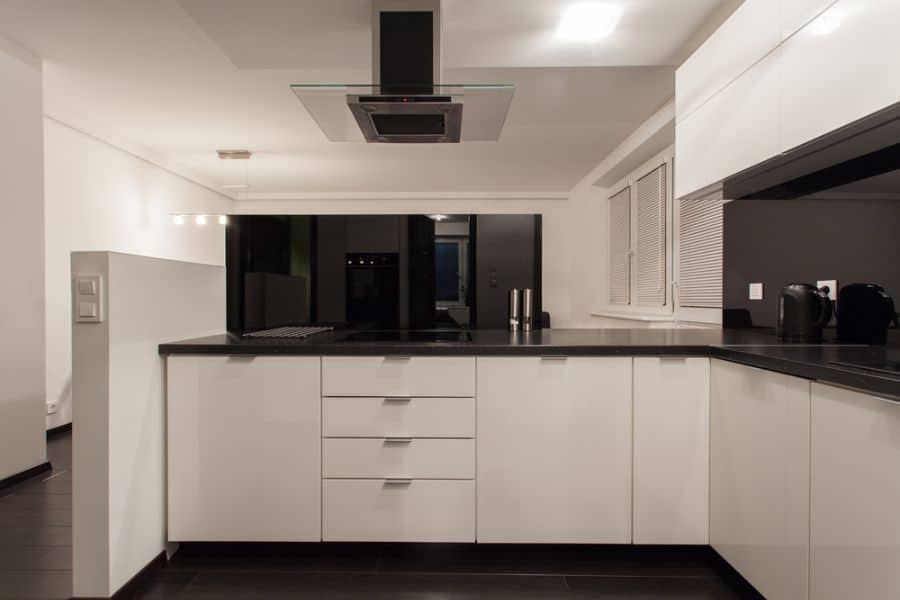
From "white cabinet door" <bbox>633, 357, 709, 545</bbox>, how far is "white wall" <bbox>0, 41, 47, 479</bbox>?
3360mm

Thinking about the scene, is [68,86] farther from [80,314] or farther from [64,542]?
[64,542]

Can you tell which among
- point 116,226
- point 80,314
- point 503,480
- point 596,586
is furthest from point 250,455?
point 116,226

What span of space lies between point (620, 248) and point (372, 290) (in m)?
Result: 3.38

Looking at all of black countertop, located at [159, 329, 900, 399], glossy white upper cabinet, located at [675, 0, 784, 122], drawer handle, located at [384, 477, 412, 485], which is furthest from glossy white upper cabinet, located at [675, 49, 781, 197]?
drawer handle, located at [384, 477, 412, 485]

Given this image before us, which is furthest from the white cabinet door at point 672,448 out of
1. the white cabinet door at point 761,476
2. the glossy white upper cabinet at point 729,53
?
the glossy white upper cabinet at point 729,53

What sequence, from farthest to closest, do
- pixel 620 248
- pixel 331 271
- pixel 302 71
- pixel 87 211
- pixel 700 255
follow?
pixel 620 248
pixel 87 211
pixel 700 255
pixel 302 71
pixel 331 271

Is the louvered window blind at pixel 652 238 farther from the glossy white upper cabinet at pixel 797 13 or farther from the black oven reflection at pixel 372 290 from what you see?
the glossy white upper cabinet at pixel 797 13

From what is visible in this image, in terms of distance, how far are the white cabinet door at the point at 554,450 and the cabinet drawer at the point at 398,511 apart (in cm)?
8

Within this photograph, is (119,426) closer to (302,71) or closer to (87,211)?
(302,71)

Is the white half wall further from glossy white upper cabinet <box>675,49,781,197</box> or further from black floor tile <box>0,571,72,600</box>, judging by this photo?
glossy white upper cabinet <box>675,49,781,197</box>

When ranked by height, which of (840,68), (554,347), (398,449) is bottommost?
(398,449)

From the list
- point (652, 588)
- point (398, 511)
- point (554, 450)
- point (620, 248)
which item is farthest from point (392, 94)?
point (620, 248)

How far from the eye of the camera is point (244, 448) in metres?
1.81

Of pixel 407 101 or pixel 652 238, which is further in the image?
pixel 652 238
